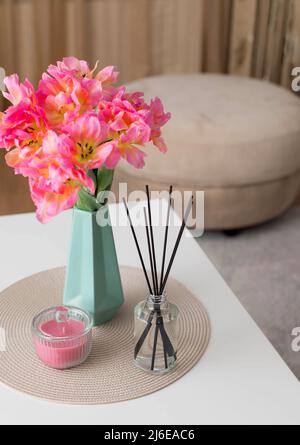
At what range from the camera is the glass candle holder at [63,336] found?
4.25 feet

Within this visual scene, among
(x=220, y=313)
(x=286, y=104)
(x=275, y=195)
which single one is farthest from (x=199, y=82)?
(x=220, y=313)

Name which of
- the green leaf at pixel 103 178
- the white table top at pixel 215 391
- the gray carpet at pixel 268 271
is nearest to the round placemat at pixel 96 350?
the white table top at pixel 215 391

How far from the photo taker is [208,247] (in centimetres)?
258

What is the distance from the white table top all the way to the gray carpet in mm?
581

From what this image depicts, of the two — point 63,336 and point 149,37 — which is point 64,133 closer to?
point 63,336

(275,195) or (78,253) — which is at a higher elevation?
(78,253)

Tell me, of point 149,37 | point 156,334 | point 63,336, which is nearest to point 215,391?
point 156,334

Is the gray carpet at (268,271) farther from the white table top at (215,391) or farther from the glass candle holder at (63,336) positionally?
the glass candle holder at (63,336)

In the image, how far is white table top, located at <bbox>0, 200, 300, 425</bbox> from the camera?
1236 millimetres

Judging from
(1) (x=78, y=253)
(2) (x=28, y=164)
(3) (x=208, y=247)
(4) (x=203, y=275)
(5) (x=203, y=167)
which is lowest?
(3) (x=208, y=247)

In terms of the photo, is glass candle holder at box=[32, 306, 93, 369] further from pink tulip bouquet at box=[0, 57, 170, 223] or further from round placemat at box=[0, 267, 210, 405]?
pink tulip bouquet at box=[0, 57, 170, 223]

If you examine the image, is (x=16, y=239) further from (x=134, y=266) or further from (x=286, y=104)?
(x=286, y=104)

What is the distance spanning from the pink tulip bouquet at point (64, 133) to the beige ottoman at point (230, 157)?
1.17m

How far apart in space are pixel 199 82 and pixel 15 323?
1615mm
